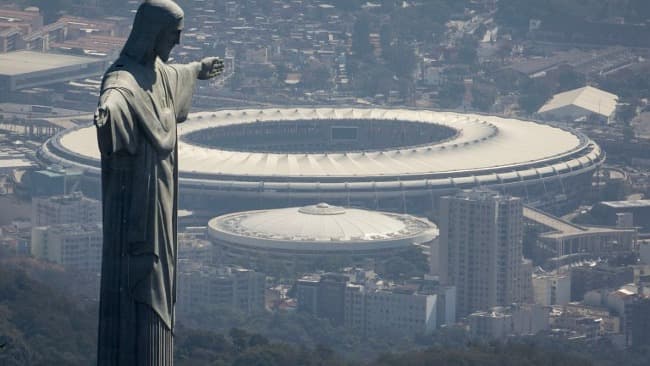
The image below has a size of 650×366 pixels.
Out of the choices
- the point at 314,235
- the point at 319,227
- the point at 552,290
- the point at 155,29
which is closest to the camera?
A: the point at 155,29

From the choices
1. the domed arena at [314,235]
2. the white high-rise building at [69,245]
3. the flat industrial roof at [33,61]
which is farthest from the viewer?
the flat industrial roof at [33,61]

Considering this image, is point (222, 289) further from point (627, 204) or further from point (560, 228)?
point (627, 204)

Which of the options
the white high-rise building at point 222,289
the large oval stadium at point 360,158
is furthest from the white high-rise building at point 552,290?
the large oval stadium at point 360,158

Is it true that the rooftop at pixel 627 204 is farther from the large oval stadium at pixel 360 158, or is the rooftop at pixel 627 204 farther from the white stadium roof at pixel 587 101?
the white stadium roof at pixel 587 101

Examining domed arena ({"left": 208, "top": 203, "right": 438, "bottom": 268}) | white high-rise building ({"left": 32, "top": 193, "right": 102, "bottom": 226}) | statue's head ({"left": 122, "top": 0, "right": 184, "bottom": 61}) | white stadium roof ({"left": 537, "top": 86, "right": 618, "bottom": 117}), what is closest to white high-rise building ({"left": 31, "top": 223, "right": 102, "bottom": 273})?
white high-rise building ({"left": 32, "top": 193, "right": 102, "bottom": 226})

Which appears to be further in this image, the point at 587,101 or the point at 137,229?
the point at 587,101

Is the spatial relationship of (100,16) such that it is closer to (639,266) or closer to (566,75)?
(566,75)

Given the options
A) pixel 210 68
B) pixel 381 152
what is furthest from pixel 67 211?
pixel 210 68
